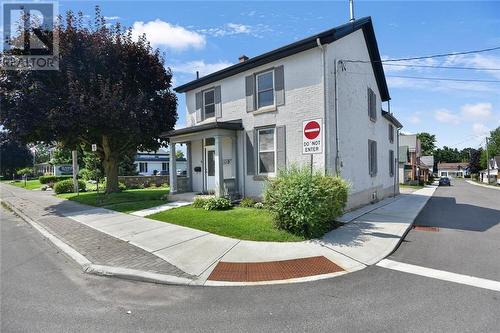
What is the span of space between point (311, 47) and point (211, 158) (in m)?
6.71

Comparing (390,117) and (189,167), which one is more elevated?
(390,117)

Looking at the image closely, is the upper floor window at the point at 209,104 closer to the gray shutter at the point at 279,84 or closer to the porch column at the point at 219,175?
the porch column at the point at 219,175

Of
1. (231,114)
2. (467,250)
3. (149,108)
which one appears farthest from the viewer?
(149,108)

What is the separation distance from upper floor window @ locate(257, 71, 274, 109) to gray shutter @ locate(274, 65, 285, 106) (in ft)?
1.24

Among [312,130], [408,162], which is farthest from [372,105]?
[408,162]

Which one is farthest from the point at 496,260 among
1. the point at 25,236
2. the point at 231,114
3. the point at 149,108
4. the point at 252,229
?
the point at 149,108

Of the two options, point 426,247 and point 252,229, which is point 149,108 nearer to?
point 252,229

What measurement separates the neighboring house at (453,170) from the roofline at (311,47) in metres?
107

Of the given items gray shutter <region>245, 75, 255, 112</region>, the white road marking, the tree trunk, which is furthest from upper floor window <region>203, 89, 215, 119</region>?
the white road marking

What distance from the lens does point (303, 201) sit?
7.76 m

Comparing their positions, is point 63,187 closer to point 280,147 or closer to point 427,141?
point 280,147

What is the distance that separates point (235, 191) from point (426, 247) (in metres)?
7.59

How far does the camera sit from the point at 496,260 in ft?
21.1

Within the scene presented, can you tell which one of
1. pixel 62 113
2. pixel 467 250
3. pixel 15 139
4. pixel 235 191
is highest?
pixel 62 113
